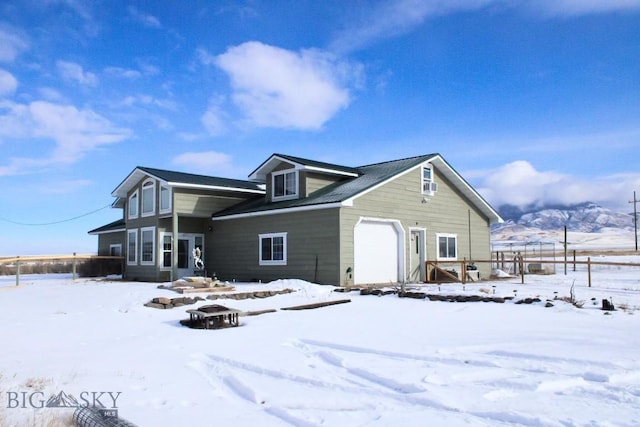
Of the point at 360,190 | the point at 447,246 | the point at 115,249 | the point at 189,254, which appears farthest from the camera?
the point at 115,249

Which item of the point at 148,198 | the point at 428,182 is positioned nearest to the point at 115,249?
the point at 148,198

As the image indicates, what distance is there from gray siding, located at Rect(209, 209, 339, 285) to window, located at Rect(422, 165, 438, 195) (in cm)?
584

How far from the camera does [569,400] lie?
5.89 metres

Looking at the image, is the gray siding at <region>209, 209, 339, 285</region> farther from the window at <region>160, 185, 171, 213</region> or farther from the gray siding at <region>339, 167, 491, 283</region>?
the window at <region>160, 185, 171, 213</region>

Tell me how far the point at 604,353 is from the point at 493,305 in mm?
6005

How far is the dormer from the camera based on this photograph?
22922 millimetres

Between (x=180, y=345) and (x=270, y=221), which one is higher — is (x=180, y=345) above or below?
below

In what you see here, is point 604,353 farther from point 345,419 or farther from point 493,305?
point 493,305

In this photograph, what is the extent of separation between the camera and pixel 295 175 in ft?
76.8

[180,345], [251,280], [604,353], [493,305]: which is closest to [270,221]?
[251,280]

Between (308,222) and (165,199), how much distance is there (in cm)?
791

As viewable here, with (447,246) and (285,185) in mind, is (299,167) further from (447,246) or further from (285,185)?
(447,246)

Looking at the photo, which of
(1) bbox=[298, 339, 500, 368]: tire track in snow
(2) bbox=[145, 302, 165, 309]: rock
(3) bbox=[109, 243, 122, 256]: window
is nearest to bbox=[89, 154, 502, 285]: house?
(3) bbox=[109, 243, 122, 256]: window

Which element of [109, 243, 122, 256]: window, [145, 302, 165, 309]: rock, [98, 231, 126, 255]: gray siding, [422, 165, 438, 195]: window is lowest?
[145, 302, 165, 309]: rock
